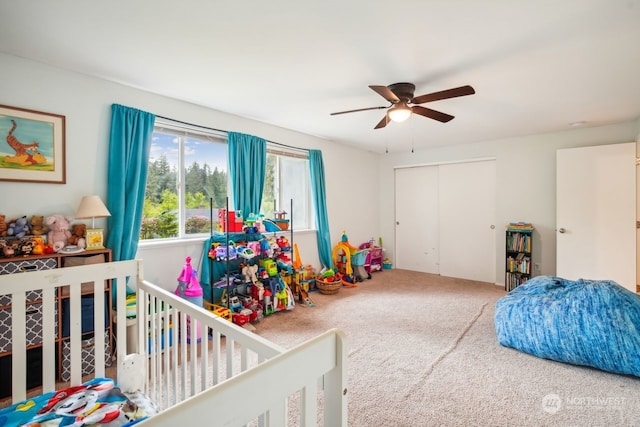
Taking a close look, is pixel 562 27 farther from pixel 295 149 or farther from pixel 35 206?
pixel 35 206

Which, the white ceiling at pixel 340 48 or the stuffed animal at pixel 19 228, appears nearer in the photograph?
the white ceiling at pixel 340 48

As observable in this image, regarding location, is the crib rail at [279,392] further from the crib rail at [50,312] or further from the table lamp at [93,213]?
the table lamp at [93,213]

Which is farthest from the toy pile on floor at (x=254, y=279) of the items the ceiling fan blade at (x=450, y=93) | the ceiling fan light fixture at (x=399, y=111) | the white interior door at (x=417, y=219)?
the white interior door at (x=417, y=219)

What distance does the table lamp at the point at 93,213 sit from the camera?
87.8 inches

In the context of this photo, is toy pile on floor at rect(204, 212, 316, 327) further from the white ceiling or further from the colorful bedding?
the colorful bedding

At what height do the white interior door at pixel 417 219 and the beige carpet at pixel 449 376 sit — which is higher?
the white interior door at pixel 417 219

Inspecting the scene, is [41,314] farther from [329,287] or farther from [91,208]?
[329,287]

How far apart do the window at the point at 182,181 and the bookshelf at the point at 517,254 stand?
163 inches

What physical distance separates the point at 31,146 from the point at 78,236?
74cm

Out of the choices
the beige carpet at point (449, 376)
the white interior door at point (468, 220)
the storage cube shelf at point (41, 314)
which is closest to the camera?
the beige carpet at point (449, 376)

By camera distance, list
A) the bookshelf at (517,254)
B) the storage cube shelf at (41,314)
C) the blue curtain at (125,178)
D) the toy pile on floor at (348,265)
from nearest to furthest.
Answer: the storage cube shelf at (41,314) < the blue curtain at (125,178) < the bookshelf at (517,254) < the toy pile on floor at (348,265)

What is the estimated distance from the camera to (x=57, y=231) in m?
2.20

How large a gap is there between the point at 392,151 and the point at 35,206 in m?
5.08

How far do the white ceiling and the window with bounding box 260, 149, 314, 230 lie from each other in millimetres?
1068
